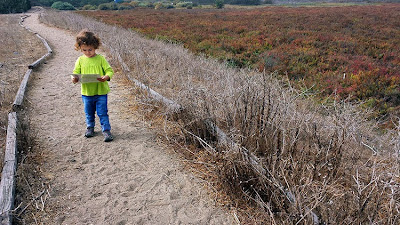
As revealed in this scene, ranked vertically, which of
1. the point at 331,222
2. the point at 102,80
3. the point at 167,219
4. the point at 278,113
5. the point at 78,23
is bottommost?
the point at 167,219

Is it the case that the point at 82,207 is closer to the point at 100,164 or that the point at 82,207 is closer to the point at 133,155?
the point at 100,164

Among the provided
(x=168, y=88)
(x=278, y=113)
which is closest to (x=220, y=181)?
(x=278, y=113)

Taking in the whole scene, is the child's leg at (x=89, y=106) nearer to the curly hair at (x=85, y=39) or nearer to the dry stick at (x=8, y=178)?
the curly hair at (x=85, y=39)

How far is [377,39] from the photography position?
14.4 meters

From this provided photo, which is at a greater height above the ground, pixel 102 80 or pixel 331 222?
pixel 102 80

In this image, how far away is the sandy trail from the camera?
2760mm

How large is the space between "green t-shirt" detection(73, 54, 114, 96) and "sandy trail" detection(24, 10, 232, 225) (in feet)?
2.41

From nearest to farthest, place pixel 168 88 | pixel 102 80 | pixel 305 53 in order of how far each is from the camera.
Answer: pixel 102 80 < pixel 168 88 < pixel 305 53

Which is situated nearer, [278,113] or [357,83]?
[278,113]

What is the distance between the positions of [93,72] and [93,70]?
1.1 inches

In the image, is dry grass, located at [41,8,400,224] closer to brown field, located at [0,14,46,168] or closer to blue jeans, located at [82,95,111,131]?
blue jeans, located at [82,95,111,131]

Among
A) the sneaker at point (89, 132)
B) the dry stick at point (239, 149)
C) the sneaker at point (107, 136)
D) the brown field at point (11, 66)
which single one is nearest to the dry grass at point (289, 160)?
the dry stick at point (239, 149)

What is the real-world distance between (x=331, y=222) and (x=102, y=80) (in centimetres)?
300

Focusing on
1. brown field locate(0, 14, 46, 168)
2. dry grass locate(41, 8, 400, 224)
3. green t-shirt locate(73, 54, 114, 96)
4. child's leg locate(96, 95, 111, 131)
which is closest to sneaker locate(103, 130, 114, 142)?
child's leg locate(96, 95, 111, 131)
